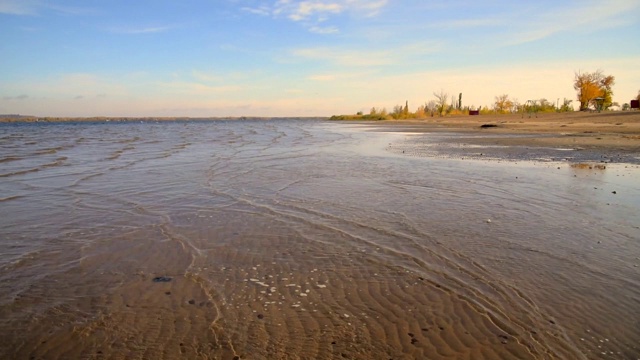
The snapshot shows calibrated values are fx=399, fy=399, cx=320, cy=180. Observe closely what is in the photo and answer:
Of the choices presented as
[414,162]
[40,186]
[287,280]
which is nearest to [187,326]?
[287,280]

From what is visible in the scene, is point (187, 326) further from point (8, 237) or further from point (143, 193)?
point (143, 193)

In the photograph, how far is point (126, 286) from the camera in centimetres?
427

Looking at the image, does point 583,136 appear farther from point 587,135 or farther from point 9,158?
point 9,158

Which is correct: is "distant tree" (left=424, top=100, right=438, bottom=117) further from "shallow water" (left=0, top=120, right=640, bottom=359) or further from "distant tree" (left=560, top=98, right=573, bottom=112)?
"shallow water" (left=0, top=120, right=640, bottom=359)

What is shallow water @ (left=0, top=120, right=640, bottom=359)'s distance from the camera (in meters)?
3.21

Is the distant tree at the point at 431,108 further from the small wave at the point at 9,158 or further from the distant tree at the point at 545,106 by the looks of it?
the small wave at the point at 9,158

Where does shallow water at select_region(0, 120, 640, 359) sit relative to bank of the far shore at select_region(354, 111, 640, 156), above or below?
below

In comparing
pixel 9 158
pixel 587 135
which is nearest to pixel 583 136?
pixel 587 135

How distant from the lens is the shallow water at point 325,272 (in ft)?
10.5

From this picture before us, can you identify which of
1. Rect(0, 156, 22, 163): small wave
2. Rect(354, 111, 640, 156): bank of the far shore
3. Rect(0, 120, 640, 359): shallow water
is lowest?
Rect(0, 120, 640, 359): shallow water

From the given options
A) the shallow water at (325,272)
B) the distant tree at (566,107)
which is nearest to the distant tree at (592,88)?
the distant tree at (566,107)

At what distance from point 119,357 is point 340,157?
14.0 metres

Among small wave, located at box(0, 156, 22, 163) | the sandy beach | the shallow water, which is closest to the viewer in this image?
the shallow water

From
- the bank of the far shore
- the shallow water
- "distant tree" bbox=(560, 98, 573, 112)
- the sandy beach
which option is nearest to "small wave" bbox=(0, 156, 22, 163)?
the shallow water
